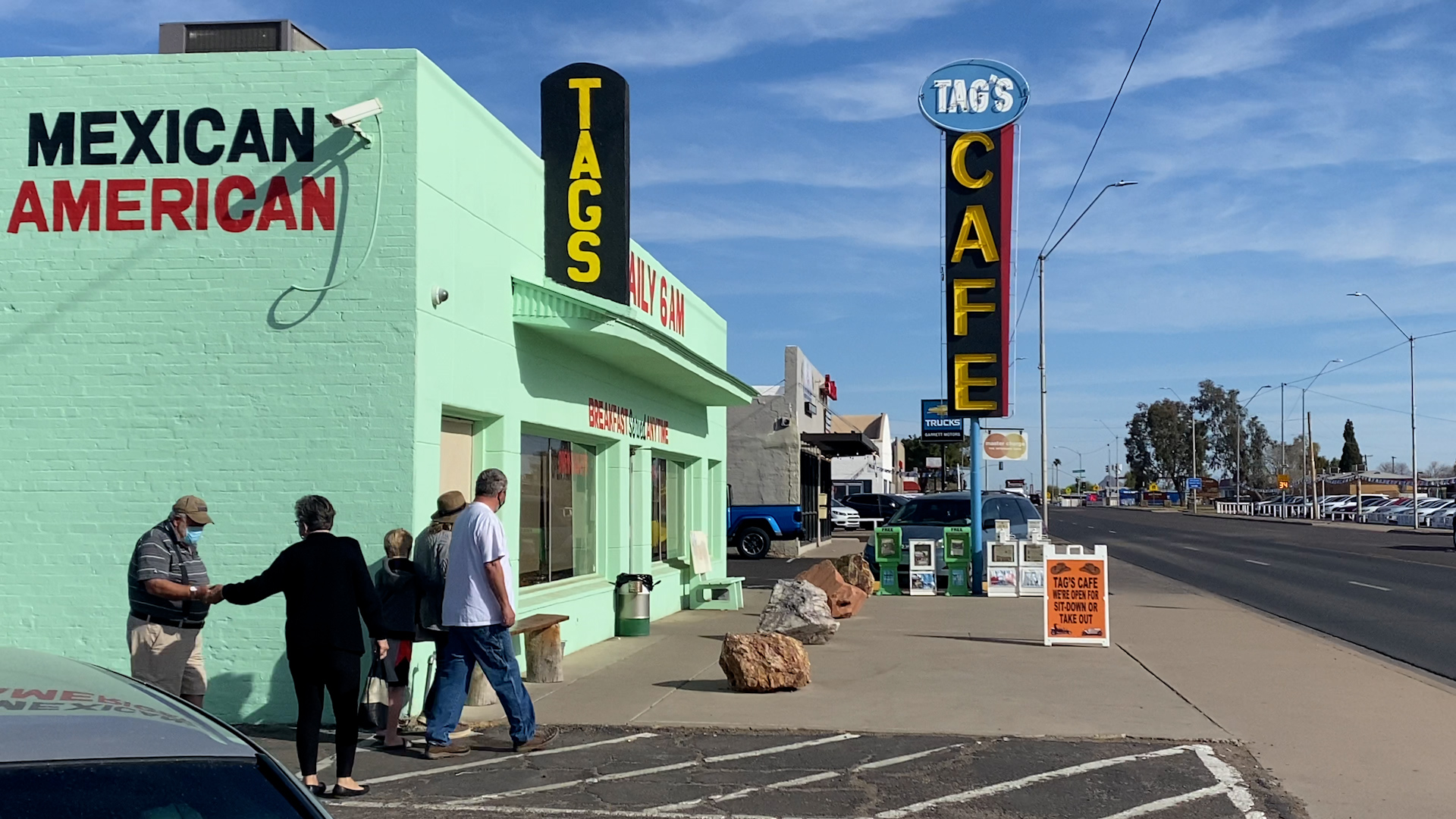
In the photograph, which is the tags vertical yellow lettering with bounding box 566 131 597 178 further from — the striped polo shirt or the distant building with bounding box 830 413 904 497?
the distant building with bounding box 830 413 904 497

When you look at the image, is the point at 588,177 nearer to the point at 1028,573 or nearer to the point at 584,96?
the point at 584,96

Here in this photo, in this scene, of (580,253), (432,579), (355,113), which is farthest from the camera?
(580,253)

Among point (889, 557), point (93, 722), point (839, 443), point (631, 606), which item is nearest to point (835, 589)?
point (631, 606)

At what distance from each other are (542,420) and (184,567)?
5.29 meters

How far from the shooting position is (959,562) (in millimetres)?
21281

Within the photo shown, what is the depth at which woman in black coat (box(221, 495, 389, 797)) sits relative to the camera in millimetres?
6855

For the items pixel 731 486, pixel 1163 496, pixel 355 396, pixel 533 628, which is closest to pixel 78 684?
pixel 355 396

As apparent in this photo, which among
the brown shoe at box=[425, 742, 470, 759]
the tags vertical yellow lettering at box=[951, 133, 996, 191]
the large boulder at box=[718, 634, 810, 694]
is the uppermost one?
the tags vertical yellow lettering at box=[951, 133, 996, 191]

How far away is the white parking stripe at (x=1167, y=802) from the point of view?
6.78m

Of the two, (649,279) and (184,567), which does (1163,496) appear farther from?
(184,567)

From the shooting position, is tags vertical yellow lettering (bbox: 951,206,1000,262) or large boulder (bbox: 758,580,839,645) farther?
tags vertical yellow lettering (bbox: 951,206,1000,262)

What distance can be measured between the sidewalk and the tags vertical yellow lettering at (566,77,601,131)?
5.26m

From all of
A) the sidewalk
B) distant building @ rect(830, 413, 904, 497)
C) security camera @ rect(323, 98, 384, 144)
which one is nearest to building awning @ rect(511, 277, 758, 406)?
security camera @ rect(323, 98, 384, 144)

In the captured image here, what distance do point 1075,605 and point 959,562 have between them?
7.15 m
